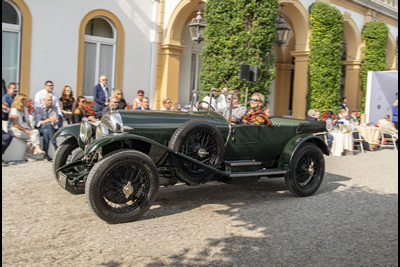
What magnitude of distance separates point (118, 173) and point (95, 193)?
1.20 ft

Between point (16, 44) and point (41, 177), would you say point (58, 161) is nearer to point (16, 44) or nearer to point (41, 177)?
point (41, 177)

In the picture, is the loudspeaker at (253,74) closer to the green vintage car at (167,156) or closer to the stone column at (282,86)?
the green vintage car at (167,156)

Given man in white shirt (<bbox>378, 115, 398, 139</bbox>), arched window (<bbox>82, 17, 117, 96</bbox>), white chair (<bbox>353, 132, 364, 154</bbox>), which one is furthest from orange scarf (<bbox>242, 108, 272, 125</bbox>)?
man in white shirt (<bbox>378, 115, 398, 139</bbox>)

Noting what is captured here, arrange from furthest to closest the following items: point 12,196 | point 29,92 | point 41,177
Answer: point 29,92, point 41,177, point 12,196

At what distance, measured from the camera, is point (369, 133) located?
13.5 meters

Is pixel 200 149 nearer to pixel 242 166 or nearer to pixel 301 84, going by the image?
pixel 242 166

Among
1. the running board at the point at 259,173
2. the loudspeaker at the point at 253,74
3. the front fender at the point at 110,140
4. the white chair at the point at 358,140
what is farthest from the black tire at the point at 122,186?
the white chair at the point at 358,140

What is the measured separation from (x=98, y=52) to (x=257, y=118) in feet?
24.7

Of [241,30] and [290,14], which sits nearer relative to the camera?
[241,30]

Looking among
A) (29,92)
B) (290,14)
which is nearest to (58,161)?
(29,92)

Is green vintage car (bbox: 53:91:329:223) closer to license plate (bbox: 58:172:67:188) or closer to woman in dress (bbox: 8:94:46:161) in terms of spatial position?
license plate (bbox: 58:172:67:188)

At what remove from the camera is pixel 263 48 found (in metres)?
11.8

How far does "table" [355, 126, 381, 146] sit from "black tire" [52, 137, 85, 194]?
32.4ft

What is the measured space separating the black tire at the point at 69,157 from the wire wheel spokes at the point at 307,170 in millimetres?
3124
